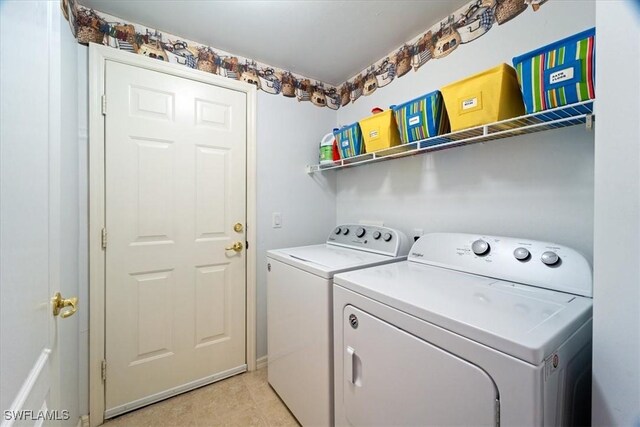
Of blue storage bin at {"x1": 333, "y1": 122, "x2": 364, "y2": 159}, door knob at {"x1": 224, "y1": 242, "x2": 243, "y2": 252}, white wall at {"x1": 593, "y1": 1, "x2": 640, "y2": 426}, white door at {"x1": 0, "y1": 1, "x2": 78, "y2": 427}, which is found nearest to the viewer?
white door at {"x1": 0, "y1": 1, "x2": 78, "y2": 427}

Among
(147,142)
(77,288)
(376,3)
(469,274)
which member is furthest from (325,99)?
(77,288)

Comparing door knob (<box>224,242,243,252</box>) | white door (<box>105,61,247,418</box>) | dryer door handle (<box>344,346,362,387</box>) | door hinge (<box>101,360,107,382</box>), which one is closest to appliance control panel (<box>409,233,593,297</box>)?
dryer door handle (<box>344,346,362,387</box>)

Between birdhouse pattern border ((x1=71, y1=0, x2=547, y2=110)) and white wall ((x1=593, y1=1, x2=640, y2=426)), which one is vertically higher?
birdhouse pattern border ((x1=71, y1=0, x2=547, y2=110))

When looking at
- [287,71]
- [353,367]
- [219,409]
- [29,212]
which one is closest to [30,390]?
[29,212]

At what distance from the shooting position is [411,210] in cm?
181

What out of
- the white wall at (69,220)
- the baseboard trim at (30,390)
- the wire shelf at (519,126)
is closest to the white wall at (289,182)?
the wire shelf at (519,126)

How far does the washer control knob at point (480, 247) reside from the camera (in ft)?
3.95

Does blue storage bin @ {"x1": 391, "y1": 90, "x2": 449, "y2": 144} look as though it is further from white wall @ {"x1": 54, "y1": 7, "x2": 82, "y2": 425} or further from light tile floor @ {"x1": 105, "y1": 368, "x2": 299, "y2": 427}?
light tile floor @ {"x1": 105, "y1": 368, "x2": 299, "y2": 427}

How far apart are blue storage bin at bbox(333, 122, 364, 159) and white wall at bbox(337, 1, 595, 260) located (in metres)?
0.28

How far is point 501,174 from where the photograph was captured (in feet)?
4.52

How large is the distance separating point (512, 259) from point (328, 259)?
879 millimetres

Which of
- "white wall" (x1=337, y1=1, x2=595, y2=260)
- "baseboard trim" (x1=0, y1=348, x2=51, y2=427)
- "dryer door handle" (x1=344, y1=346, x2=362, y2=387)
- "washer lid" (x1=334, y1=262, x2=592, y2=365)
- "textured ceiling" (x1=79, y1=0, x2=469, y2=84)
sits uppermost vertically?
"textured ceiling" (x1=79, y1=0, x2=469, y2=84)

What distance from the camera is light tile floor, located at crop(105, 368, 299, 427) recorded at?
61.7 inches

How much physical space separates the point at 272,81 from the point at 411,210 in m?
1.52
